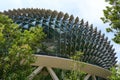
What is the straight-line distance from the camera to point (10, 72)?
18438 mm

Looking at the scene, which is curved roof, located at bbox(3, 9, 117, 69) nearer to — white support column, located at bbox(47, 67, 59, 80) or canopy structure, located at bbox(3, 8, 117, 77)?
canopy structure, located at bbox(3, 8, 117, 77)

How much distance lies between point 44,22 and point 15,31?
28.5 metres

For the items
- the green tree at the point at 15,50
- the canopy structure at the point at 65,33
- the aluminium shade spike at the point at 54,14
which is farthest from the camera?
the aluminium shade spike at the point at 54,14

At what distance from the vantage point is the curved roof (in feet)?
154

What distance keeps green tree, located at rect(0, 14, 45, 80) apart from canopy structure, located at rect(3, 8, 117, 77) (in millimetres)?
24192

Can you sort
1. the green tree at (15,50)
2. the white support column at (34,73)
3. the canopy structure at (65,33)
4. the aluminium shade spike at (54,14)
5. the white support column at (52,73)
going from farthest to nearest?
the aluminium shade spike at (54,14), the canopy structure at (65,33), the white support column at (52,73), the white support column at (34,73), the green tree at (15,50)

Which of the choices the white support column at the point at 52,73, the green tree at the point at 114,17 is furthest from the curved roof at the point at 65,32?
the green tree at the point at 114,17

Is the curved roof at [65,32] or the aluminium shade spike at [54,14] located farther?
the aluminium shade spike at [54,14]

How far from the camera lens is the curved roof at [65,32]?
46.9 metres

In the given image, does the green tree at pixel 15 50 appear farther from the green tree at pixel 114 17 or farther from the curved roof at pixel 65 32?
the curved roof at pixel 65 32

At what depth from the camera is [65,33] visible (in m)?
47.9

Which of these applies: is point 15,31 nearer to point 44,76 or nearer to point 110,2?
point 110,2

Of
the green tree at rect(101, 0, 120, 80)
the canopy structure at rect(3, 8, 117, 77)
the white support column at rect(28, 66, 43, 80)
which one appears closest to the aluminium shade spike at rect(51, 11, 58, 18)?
the canopy structure at rect(3, 8, 117, 77)

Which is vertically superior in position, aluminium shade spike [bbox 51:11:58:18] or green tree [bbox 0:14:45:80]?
aluminium shade spike [bbox 51:11:58:18]
